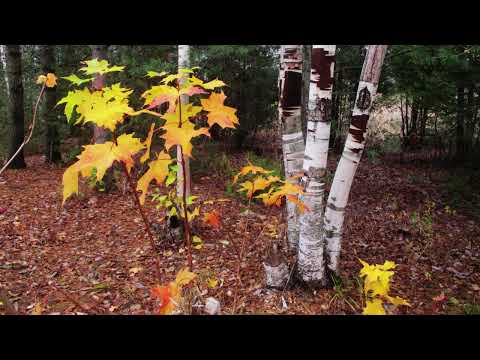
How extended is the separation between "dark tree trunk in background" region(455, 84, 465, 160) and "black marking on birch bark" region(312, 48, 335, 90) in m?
4.36

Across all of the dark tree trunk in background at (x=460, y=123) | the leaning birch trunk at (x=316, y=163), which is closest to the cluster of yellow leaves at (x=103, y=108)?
the leaning birch trunk at (x=316, y=163)

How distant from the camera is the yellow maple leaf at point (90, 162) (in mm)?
1275

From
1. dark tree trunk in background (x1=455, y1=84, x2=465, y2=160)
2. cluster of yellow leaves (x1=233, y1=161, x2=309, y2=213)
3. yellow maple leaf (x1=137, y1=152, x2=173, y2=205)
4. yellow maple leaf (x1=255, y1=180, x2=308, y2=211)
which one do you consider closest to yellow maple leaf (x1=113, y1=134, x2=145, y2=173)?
yellow maple leaf (x1=137, y1=152, x2=173, y2=205)

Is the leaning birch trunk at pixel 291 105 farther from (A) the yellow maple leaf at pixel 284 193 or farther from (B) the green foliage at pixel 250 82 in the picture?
(B) the green foliage at pixel 250 82

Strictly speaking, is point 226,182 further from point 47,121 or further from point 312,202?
point 47,121

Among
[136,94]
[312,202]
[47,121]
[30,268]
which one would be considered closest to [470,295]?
[312,202]

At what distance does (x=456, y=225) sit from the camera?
5121 millimetres

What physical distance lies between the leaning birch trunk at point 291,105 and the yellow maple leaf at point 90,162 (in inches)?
78.9

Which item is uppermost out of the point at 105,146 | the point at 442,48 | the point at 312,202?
the point at 442,48

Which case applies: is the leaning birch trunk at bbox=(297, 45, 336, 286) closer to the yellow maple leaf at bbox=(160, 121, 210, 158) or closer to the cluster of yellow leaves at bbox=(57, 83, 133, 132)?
the yellow maple leaf at bbox=(160, 121, 210, 158)

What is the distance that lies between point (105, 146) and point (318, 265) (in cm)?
224

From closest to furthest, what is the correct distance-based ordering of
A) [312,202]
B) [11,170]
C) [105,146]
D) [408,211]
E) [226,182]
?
[105,146] → [312,202] → [408,211] → [226,182] → [11,170]

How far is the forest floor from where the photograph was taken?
3.00m

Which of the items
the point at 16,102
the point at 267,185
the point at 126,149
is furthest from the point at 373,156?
the point at 16,102
